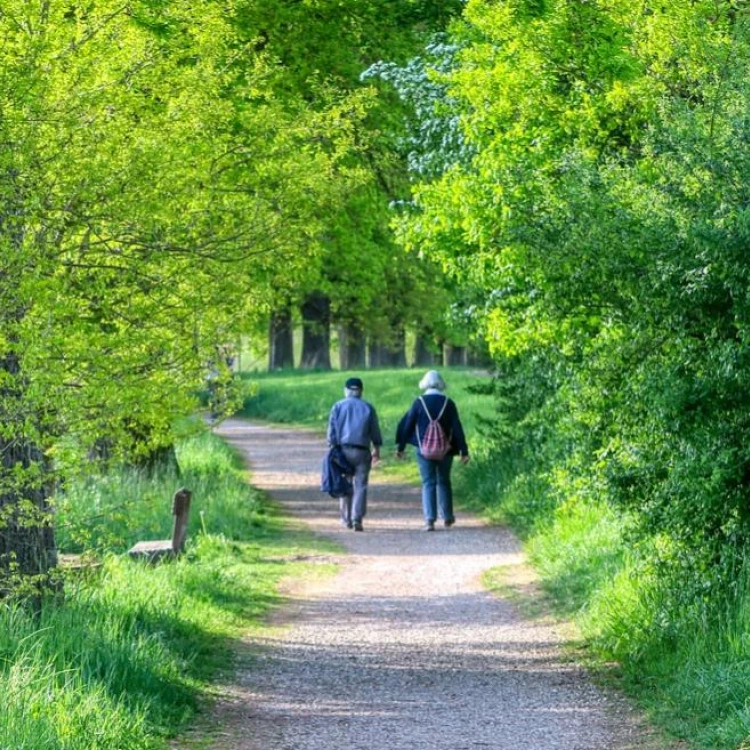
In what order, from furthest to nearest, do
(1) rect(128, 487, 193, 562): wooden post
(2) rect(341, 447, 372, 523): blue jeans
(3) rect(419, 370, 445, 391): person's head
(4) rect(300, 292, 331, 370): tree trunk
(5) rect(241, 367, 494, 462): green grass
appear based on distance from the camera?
(4) rect(300, 292, 331, 370): tree trunk → (5) rect(241, 367, 494, 462): green grass → (2) rect(341, 447, 372, 523): blue jeans → (3) rect(419, 370, 445, 391): person's head → (1) rect(128, 487, 193, 562): wooden post

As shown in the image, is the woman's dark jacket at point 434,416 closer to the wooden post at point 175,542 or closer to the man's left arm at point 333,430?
the man's left arm at point 333,430

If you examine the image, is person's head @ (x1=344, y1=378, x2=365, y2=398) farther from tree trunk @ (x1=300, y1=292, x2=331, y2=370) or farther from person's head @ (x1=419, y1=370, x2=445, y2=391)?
tree trunk @ (x1=300, y1=292, x2=331, y2=370)

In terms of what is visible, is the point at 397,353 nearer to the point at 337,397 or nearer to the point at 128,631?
the point at 337,397

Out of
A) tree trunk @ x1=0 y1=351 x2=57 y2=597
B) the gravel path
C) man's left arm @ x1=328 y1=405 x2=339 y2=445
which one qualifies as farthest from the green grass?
tree trunk @ x1=0 y1=351 x2=57 y2=597

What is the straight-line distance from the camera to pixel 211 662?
10.9m

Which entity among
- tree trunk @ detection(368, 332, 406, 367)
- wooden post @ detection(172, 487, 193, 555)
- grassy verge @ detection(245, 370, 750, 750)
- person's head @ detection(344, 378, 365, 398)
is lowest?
grassy verge @ detection(245, 370, 750, 750)

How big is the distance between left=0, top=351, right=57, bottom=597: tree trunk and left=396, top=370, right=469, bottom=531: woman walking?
8.53 meters

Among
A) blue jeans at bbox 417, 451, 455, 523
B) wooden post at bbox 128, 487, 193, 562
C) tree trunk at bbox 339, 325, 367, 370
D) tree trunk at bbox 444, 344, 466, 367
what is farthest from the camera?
tree trunk at bbox 444, 344, 466, 367

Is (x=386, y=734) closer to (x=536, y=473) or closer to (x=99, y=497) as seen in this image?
(x=99, y=497)

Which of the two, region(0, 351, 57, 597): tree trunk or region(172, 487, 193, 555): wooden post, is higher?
region(0, 351, 57, 597): tree trunk

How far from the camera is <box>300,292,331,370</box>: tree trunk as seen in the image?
52188 mm

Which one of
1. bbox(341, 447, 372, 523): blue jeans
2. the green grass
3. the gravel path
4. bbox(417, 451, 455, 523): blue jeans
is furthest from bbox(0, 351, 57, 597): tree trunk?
→ the green grass

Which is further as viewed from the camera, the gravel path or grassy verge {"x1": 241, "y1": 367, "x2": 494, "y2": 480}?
grassy verge {"x1": 241, "y1": 367, "x2": 494, "y2": 480}

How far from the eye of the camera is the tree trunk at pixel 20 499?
8.74 m
